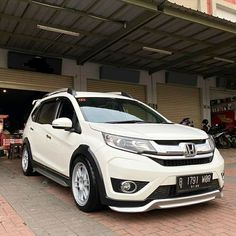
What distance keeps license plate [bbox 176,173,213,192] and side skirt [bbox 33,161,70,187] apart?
180 centimetres

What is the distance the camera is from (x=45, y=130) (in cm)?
637

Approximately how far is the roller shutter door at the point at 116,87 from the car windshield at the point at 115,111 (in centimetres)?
866

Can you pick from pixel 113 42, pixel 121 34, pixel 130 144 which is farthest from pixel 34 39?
pixel 130 144

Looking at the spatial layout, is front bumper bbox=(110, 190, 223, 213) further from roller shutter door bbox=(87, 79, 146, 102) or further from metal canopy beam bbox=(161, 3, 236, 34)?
roller shutter door bbox=(87, 79, 146, 102)

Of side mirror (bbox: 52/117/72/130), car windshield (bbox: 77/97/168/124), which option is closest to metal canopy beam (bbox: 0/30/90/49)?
car windshield (bbox: 77/97/168/124)

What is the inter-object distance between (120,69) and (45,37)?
14.9ft

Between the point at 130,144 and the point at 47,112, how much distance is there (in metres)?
2.93

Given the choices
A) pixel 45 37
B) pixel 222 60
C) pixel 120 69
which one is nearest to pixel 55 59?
pixel 45 37

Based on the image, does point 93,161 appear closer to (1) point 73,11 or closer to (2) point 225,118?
(1) point 73,11

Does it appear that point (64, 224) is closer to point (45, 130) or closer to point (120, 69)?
point (45, 130)

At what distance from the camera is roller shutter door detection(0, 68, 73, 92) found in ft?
42.3

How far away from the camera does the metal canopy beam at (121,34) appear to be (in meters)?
9.76

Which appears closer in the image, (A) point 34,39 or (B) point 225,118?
(A) point 34,39

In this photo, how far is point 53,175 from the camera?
5.91m
